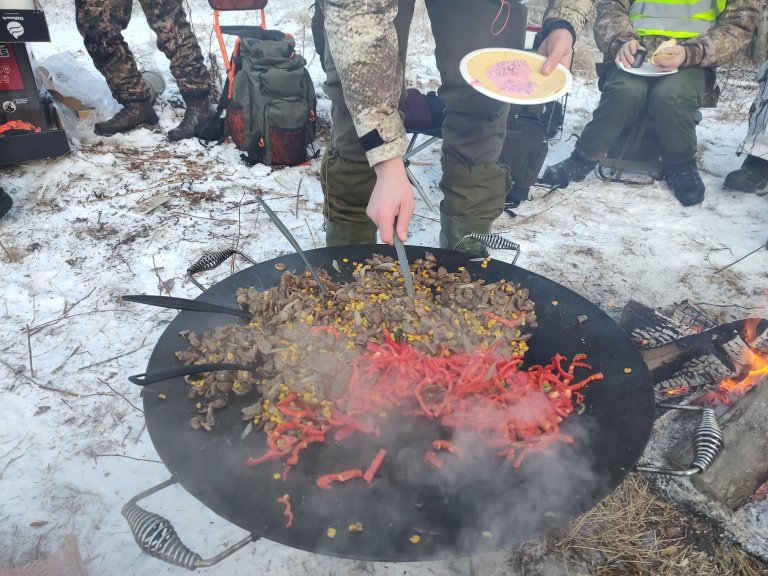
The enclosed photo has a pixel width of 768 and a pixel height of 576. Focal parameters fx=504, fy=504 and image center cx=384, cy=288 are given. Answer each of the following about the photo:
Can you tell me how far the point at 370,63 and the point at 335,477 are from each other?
1.57m

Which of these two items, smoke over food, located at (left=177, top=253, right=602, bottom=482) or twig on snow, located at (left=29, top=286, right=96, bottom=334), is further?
twig on snow, located at (left=29, top=286, right=96, bottom=334)

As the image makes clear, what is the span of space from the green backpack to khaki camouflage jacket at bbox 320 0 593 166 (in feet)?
11.2

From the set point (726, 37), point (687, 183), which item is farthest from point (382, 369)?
point (726, 37)

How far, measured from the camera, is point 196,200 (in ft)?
16.2

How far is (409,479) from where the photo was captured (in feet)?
5.04

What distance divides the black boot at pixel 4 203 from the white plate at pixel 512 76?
159 inches

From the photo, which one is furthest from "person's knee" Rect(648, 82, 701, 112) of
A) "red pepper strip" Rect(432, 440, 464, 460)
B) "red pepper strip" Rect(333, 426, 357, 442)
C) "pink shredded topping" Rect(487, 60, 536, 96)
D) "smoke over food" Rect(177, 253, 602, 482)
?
"red pepper strip" Rect(333, 426, 357, 442)

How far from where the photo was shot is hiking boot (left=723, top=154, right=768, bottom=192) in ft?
16.6

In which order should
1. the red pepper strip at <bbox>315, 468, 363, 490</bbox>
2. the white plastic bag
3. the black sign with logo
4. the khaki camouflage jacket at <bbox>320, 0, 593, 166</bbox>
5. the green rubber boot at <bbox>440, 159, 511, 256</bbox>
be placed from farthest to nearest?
the white plastic bag → the black sign with logo → the green rubber boot at <bbox>440, 159, 511, 256</bbox> → the khaki camouflage jacket at <bbox>320, 0, 593, 166</bbox> → the red pepper strip at <bbox>315, 468, 363, 490</bbox>

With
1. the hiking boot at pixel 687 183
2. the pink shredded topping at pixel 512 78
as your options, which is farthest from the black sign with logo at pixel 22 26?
the hiking boot at pixel 687 183

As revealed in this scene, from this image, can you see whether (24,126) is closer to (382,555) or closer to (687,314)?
(382,555)

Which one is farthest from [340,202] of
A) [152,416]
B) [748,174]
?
[748,174]

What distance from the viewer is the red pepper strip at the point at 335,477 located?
4.93 feet

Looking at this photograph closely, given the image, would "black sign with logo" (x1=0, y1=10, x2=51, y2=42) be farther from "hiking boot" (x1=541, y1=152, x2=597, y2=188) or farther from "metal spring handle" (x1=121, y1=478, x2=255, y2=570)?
"hiking boot" (x1=541, y1=152, x2=597, y2=188)
